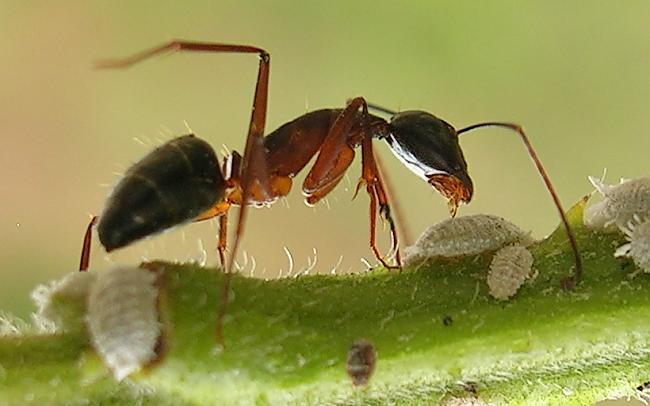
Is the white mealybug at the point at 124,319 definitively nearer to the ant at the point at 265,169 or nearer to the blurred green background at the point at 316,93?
the ant at the point at 265,169

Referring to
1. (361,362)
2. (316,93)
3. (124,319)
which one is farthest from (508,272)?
(316,93)

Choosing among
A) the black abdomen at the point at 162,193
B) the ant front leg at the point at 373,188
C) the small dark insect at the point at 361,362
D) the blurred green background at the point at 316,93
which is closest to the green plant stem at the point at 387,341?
the small dark insect at the point at 361,362

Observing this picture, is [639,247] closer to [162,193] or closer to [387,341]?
[387,341]

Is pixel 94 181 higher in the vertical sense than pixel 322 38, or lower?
lower

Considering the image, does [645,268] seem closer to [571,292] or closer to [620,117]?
[571,292]

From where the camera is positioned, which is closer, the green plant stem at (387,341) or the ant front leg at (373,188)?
the green plant stem at (387,341)

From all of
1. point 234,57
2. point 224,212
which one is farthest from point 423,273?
point 234,57

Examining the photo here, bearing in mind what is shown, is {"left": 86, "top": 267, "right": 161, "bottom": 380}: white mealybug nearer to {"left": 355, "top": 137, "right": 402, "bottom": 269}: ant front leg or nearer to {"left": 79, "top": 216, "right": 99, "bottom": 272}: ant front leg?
{"left": 79, "top": 216, "right": 99, "bottom": 272}: ant front leg
